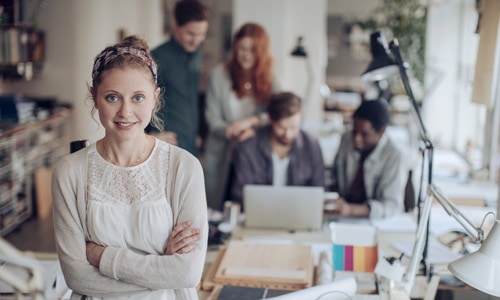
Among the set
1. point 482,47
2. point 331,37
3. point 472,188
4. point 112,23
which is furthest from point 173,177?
point 331,37

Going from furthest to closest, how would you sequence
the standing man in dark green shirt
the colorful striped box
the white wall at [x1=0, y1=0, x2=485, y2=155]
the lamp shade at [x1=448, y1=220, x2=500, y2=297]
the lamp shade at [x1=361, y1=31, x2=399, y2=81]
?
the white wall at [x1=0, y1=0, x2=485, y2=155] < the standing man in dark green shirt < the lamp shade at [x1=361, y1=31, x2=399, y2=81] < the colorful striped box < the lamp shade at [x1=448, y1=220, x2=500, y2=297]

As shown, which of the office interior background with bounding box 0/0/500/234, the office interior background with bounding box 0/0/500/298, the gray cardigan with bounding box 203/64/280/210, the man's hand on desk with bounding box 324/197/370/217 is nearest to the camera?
the man's hand on desk with bounding box 324/197/370/217

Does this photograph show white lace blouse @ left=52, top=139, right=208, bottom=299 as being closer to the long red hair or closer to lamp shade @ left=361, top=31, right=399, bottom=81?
lamp shade @ left=361, top=31, right=399, bottom=81

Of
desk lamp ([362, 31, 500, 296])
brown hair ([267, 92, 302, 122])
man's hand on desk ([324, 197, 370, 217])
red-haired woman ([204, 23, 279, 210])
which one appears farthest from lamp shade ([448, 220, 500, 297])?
red-haired woman ([204, 23, 279, 210])

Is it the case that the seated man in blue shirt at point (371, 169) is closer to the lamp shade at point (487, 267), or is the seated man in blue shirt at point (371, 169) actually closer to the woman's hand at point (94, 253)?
the lamp shade at point (487, 267)

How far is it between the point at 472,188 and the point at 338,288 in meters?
2.48

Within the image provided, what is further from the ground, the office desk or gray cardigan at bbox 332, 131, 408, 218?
gray cardigan at bbox 332, 131, 408, 218

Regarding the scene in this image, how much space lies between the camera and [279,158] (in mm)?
3064

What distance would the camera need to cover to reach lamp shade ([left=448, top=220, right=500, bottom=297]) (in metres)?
1.39

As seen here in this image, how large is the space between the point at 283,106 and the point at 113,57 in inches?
60.8

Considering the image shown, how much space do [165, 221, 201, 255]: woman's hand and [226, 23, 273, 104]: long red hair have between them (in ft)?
6.30

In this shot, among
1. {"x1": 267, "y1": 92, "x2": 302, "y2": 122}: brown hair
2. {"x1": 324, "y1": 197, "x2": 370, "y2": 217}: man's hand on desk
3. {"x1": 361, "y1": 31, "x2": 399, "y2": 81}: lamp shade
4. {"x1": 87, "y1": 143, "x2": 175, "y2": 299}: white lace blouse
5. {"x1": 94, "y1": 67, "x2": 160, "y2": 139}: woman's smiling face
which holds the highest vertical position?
{"x1": 361, "y1": 31, "x2": 399, "y2": 81}: lamp shade

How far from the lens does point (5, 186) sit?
4875 millimetres

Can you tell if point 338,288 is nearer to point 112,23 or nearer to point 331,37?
point 112,23
